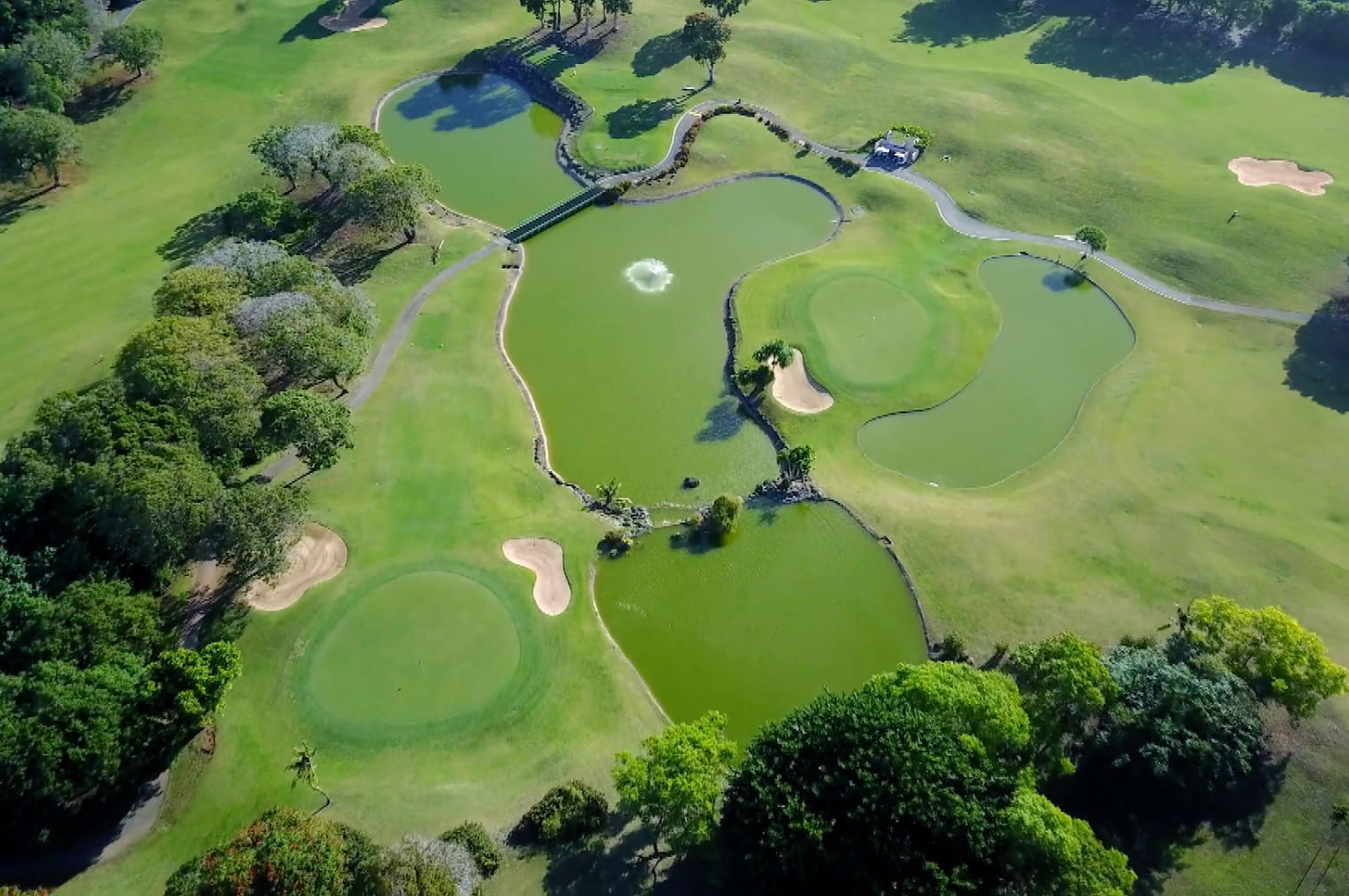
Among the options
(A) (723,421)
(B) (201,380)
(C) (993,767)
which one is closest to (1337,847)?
(C) (993,767)

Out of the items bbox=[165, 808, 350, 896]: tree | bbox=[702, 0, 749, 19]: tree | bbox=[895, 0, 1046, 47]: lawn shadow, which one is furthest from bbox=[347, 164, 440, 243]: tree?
bbox=[895, 0, 1046, 47]: lawn shadow

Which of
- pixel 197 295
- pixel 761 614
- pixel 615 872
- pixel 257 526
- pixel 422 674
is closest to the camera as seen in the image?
pixel 615 872

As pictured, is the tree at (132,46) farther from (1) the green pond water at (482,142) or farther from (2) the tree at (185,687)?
(2) the tree at (185,687)

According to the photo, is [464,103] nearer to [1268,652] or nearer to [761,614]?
[761,614]

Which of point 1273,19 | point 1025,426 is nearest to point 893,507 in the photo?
point 1025,426

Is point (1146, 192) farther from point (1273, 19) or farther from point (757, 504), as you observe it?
point (757, 504)

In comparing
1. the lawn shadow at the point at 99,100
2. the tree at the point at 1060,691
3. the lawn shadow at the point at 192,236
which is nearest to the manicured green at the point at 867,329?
the tree at the point at 1060,691

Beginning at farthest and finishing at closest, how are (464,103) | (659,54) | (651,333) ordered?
1. (659,54)
2. (464,103)
3. (651,333)
